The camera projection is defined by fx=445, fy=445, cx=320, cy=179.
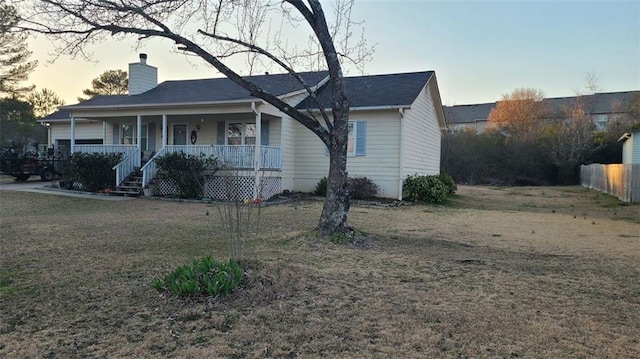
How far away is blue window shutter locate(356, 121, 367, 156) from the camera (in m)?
16.6

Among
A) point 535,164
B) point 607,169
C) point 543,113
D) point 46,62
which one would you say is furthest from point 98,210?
point 543,113

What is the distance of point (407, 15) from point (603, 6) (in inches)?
217

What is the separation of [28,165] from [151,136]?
700cm

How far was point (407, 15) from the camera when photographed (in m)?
13.2

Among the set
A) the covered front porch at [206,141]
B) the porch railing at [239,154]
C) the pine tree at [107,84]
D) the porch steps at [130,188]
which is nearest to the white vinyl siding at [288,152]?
the covered front porch at [206,141]

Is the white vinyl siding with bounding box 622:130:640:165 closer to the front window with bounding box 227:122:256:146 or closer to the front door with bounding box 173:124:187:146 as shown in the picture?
the front window with bounding box 227:122:256:146

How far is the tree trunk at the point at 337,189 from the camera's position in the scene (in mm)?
7867

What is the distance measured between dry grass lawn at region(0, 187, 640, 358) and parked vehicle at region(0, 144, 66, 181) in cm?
1486

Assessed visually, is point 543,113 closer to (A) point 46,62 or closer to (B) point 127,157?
→ (B) point 127,157

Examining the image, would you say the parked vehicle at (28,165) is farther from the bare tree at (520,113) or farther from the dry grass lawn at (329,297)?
the bare tree at (520,113)

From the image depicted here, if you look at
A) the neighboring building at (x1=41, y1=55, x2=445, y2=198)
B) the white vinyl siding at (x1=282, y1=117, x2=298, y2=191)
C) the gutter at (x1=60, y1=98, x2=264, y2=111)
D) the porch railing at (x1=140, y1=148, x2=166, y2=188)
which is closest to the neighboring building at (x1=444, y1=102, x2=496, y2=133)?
the neighboring building at (x1=41, y1=55, x2=445, y2=198)

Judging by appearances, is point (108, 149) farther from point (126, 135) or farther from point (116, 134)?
point (116, 134)

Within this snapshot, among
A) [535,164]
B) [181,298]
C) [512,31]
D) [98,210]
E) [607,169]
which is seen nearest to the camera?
[181,298]

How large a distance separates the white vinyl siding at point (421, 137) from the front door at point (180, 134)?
9538 mm
